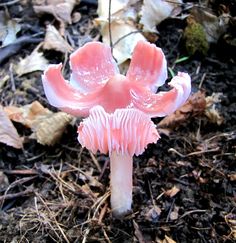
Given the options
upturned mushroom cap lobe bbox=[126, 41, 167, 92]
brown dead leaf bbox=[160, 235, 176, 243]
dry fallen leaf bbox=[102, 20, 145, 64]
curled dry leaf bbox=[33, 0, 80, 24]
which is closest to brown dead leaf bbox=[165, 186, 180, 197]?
brown dead leaf bbox=[160, 235, 176, 243]

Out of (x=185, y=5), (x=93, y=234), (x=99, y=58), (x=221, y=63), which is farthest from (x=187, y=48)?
(x=93, y=234)

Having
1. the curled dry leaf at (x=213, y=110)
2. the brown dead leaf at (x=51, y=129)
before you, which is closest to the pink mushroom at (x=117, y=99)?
the brown dead leaf at (x=51, y=129)

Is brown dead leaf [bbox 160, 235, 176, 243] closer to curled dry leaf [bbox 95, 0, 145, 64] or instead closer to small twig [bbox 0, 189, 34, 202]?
small twig [bbox 0, 189, 34, 202]

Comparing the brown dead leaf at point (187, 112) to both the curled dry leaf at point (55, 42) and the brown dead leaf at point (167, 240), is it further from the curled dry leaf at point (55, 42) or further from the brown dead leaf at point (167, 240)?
the curled dry leaf at point (55, 42)

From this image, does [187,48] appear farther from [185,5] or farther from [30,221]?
[30,221]

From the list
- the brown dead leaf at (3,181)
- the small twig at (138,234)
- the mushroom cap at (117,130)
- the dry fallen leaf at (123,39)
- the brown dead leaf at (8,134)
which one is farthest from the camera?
the dry fallen leaf at (123,39)

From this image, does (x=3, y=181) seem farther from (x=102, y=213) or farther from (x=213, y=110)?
(x=213, y=110)
